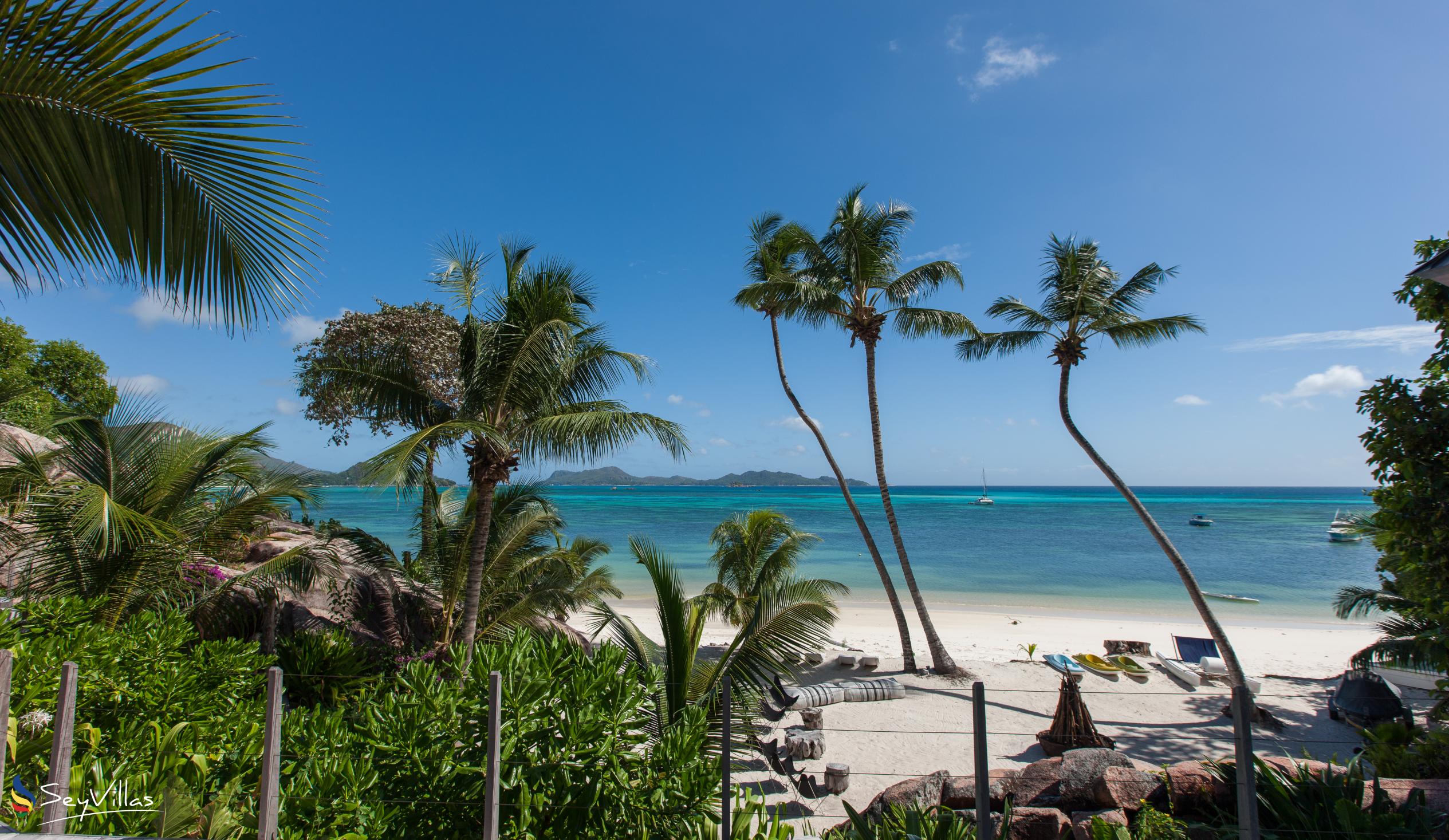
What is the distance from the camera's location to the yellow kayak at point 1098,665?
12.5m

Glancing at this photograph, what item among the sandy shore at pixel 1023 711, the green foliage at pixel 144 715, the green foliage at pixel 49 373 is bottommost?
the sandy shore at pixel 1023 711

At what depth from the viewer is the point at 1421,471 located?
14.0 ft

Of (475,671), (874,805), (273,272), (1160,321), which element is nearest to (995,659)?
(1160,321)

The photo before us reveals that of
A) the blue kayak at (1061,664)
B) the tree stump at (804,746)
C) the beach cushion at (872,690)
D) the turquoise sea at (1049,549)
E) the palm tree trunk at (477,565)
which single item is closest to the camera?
the palm tree trunk at (477,565)

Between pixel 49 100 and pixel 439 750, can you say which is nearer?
pixel 49 100

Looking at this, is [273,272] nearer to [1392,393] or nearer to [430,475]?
[1392,393]

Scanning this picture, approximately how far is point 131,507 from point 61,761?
4459 millimetres

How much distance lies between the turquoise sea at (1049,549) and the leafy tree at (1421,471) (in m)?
8.34

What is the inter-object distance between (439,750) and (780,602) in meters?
3.17

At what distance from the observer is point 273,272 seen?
71.5 inches

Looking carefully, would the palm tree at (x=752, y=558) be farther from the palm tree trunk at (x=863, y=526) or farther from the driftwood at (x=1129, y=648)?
the driftwood at (x=1129, y=648)

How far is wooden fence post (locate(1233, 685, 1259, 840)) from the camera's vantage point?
2.78 metres

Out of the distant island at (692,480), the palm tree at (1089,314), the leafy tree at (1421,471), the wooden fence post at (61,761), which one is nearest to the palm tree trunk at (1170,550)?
the palm tree at (1089,314)

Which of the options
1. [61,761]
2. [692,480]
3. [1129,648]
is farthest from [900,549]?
[692,480]
